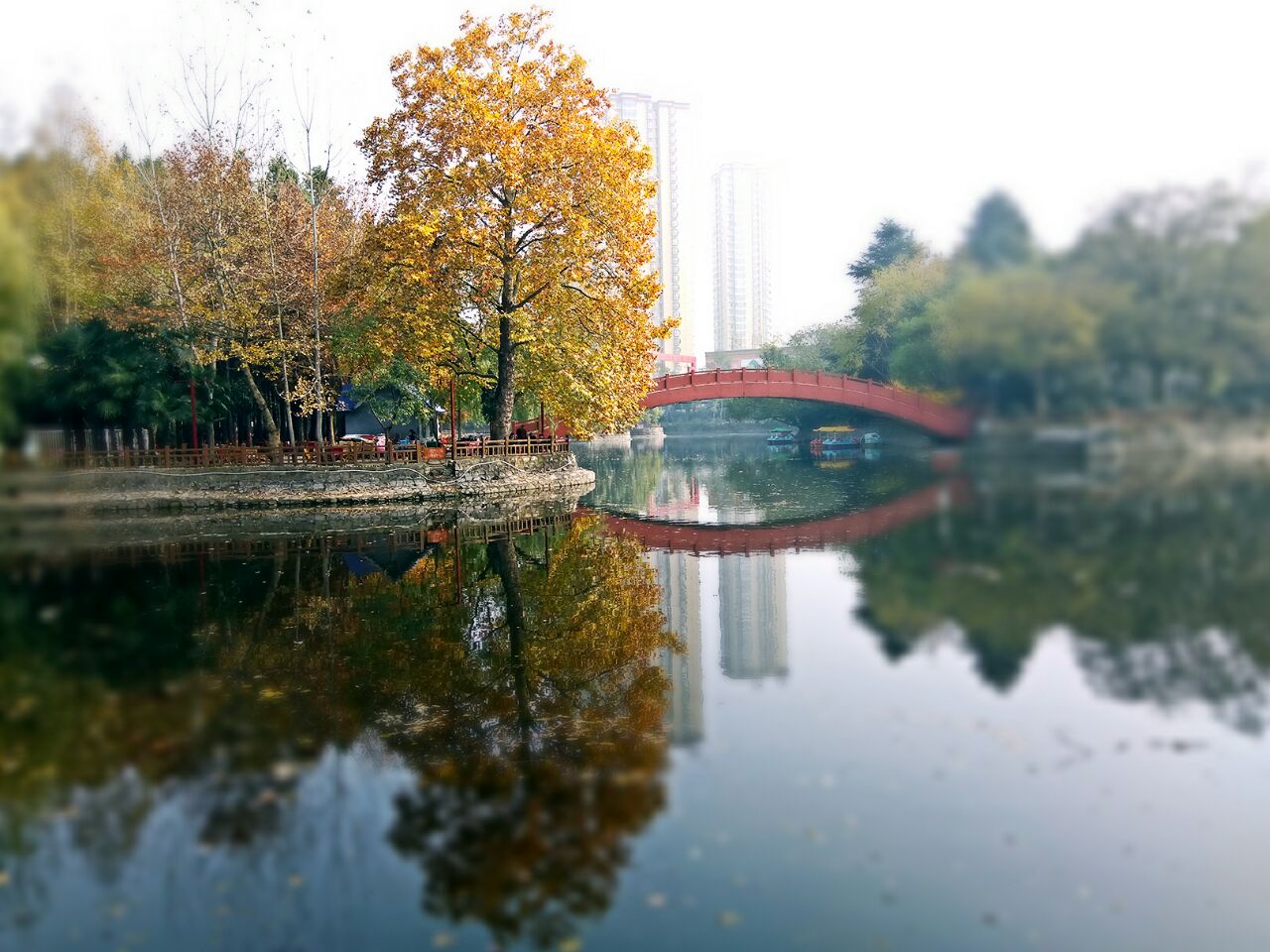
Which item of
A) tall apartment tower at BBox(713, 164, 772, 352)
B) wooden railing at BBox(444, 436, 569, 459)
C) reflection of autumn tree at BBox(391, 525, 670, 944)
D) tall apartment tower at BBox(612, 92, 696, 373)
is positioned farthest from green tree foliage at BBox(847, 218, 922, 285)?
tall apartment tower at BBox(713, 164, 772, 352)

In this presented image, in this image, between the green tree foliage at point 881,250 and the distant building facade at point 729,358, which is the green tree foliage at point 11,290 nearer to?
the green tree foliage at point 881,250

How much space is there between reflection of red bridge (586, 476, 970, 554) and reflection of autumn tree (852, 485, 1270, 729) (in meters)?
1.16

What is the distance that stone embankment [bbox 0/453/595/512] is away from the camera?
72.8ft

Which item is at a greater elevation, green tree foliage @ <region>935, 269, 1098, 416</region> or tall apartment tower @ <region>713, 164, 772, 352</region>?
tall apartment tower @ <region>713, 164, 772, 352</region>

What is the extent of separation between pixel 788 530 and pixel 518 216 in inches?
419

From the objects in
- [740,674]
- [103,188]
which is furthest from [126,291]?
[740,674]

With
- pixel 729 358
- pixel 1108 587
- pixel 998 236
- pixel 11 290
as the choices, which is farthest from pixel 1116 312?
pixel 729 358

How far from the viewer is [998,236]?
793 cm

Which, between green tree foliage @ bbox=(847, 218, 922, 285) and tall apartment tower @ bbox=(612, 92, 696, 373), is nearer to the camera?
green tree foliage @ bbox=(847, 218, 922, 285)

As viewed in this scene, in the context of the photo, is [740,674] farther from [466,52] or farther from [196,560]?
[466,52]

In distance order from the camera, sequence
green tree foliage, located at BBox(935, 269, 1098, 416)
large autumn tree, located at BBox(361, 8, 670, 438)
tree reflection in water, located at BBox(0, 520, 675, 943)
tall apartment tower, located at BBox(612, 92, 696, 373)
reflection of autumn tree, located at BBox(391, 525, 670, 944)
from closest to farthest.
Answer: reflection of autumn tree, located at BBox(391, 525, 670, 944) < tree reflection in water, located at BBox(0, 520, 675, 943) < green tree foliage, located at BBox(935, 269, 1098, 416) < large autumn tree, located at BBox(361, 8, 670, 438) < tall apartment tower, located at BBox(612, 92, 696, 373)

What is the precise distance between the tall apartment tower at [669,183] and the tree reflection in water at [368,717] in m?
106

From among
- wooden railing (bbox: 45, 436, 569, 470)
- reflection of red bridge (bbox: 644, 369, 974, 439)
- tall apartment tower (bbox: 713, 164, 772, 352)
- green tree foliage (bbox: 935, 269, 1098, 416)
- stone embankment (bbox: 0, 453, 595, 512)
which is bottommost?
stone embankment (bbox: 0, 453, 595, 512)

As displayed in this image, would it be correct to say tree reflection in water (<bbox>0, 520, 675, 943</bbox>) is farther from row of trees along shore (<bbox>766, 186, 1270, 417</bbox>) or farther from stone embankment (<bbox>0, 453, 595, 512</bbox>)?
stone embankment (<bbox>0, 453, 595, 512</bbox>)
